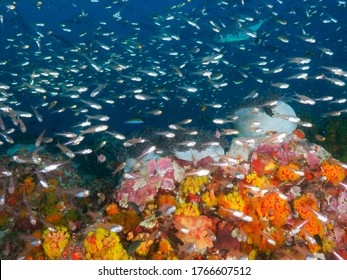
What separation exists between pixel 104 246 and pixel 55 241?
4.14 ft

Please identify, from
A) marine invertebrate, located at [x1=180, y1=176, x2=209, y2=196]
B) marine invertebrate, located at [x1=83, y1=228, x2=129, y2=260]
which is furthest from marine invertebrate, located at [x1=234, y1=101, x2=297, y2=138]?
marine invertebrate, located at [x1=83, y1=228, x2=129, y2=260]

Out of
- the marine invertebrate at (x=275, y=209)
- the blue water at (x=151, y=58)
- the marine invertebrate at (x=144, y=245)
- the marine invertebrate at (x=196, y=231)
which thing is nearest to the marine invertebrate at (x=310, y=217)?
the marine invertebrate at (x=275, y=209)

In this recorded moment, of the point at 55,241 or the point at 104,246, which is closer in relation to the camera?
the point at 104,246

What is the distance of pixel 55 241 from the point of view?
6.24 m

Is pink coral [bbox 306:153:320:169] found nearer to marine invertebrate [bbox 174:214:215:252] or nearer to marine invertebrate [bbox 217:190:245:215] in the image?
marine invertebrate [bbox 217:190:245:215]

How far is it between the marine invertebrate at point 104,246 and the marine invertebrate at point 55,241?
0.67 meters

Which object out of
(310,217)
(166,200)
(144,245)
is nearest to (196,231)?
(166,200)

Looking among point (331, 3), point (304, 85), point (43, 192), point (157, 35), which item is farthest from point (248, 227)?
point (331, 3)

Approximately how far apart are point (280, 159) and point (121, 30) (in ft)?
222

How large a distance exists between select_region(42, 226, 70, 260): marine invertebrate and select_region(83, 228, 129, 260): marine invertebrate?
0.67m

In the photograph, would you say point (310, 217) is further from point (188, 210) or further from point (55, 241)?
point (55, 241)

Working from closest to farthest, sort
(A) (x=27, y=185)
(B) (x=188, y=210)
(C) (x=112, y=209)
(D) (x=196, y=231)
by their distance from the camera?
(D) (x=196, y=231) → (B) (x=188, y=210) → (C) (x=112, y=209) → (A) (x=27, y=185)

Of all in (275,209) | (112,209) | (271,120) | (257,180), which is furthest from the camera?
(271,120)

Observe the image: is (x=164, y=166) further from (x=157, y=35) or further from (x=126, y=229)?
(x=157, y=35)
